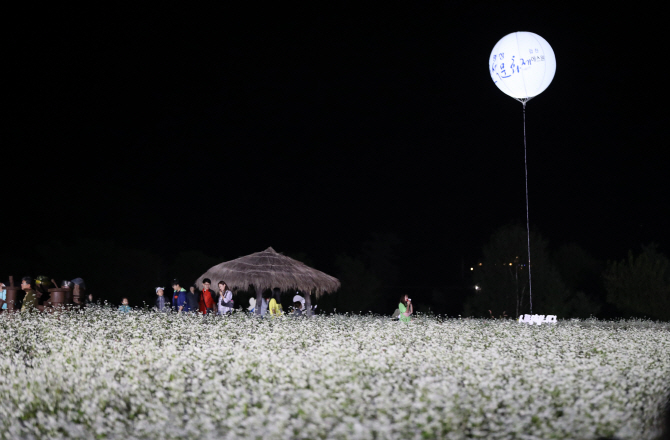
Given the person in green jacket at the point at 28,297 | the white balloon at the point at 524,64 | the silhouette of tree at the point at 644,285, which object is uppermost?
the white balloon at the point at 524,64

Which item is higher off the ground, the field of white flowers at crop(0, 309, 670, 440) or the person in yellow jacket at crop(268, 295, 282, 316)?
the field of white flowers at crop(0, 309, 670, 440)

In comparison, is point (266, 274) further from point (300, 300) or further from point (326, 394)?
point (326, 394)

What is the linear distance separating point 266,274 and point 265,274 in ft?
0.10

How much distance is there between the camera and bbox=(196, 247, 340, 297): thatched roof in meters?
20.4

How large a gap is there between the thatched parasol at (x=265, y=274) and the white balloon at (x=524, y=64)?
8879mm

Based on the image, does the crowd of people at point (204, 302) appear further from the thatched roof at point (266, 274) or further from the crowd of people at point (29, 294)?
the thatched roof at point (266, 274)

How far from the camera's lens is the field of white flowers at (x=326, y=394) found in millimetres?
5129

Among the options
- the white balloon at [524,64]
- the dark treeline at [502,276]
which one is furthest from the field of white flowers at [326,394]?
the dark treeline at [502,276]

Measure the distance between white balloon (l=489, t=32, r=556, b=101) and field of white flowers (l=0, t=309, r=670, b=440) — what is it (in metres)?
7.77

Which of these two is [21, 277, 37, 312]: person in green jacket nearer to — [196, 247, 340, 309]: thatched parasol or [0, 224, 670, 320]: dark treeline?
[196, 247, 340, 309]: thatched parasol

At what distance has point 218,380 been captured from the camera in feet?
19.8

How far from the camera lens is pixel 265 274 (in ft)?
67.2

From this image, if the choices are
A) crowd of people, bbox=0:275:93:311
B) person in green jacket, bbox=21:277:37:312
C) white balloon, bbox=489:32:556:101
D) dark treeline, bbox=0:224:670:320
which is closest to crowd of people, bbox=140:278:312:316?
crowd of people, bbox=0:275:93:311

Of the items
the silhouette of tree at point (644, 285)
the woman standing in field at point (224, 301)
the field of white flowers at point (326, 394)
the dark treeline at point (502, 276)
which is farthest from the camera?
the dark treeline at point (502, 276)
